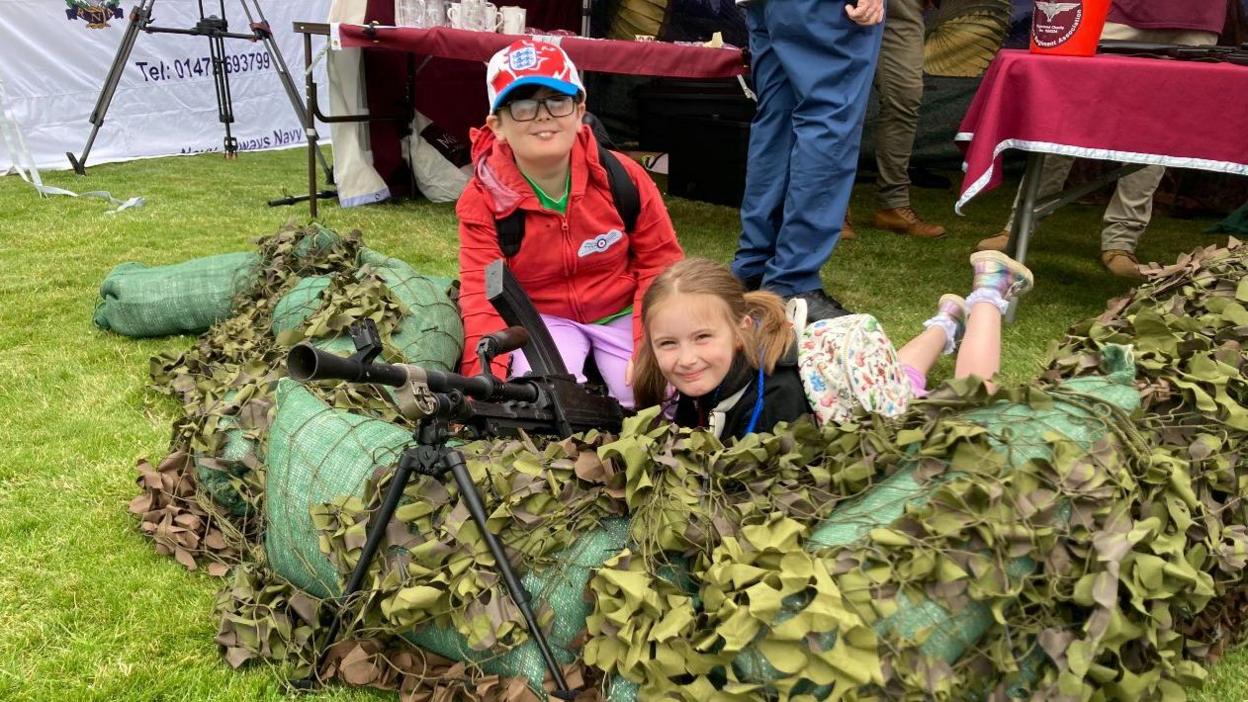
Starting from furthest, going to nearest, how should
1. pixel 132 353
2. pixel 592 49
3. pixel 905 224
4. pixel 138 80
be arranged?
pixel 138 80 < pixel 905 224 < pixel 592 49 < pixel 132 353

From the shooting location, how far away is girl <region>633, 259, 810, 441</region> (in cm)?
236

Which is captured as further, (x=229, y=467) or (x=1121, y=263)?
(x=1121, y=263)

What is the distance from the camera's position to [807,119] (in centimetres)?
384

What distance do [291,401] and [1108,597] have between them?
1.89m

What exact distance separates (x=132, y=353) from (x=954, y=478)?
11.3ft

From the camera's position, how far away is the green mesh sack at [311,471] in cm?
209

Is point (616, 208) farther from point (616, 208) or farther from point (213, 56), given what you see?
point (213, 56)

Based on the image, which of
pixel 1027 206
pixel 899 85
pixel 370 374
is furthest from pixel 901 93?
pixel 370 374

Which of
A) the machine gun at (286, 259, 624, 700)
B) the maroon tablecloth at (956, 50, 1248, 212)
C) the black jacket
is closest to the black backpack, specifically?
the machine gun at (286, 259, 624, 700)

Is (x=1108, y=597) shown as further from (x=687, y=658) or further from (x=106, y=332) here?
(x=106, y=332)

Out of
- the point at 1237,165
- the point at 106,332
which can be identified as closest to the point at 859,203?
the point at 1237,165

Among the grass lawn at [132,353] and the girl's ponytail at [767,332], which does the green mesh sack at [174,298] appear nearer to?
the grass lawn at [132,353]

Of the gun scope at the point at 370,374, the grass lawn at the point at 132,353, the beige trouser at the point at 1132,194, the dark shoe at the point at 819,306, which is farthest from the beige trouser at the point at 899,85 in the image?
the gun scope at the point at 370,374

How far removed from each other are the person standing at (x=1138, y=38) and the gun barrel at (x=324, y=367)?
444 cm
